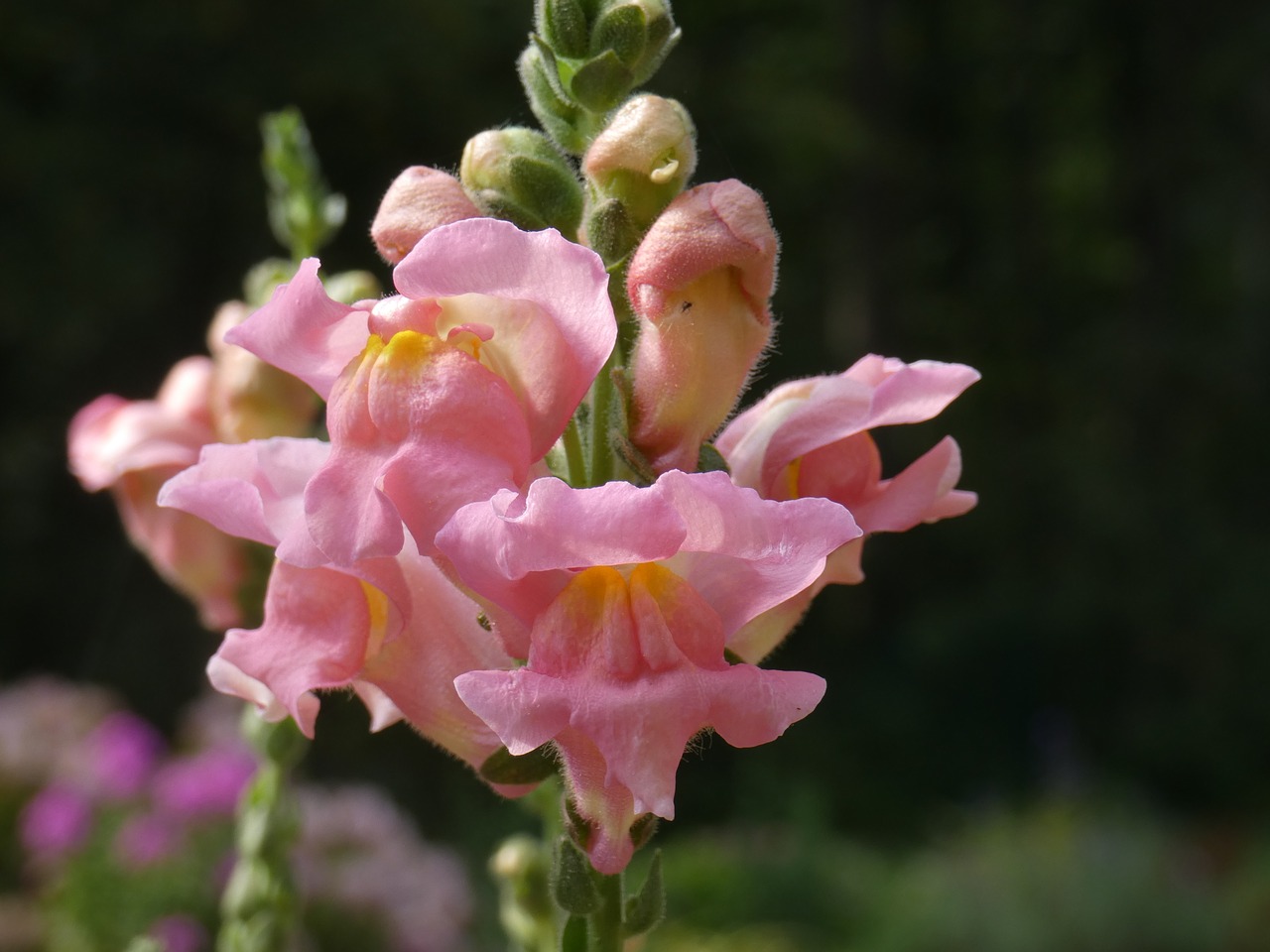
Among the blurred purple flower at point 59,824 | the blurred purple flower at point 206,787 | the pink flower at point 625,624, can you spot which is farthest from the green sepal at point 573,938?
the blurred purple flower at point 59,824

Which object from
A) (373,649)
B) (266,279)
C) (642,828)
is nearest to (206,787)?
(266,279)

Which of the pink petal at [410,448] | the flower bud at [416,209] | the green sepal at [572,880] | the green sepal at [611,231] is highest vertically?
the flower bud at [416,209]

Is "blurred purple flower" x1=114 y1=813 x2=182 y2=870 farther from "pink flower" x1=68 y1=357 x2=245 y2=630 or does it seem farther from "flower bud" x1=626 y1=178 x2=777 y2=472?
"flower bud" x1=626 y1=178 x2=777 y2=472

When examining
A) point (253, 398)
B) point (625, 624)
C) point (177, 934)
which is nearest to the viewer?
→ point (625, 624)

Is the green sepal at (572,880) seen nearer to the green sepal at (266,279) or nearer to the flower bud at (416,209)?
the flower bud at (416,209)

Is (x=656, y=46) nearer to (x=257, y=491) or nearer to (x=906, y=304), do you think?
(x=257, y=491)

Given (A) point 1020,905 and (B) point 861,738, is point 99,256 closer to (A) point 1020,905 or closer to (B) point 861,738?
(A) point 1020,905
